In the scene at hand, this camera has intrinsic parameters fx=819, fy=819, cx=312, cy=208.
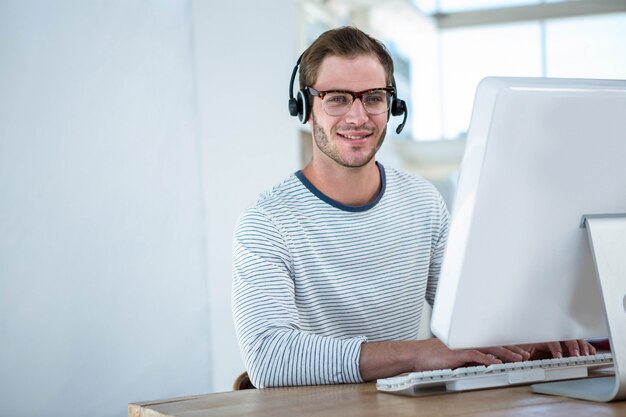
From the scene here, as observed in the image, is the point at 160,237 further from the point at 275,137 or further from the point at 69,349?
the point at 275,137

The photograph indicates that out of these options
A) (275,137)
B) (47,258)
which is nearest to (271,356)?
(47,258)

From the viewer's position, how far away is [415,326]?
6.42 ft

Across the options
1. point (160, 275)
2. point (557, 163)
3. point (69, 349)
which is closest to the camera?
point (557, 163)

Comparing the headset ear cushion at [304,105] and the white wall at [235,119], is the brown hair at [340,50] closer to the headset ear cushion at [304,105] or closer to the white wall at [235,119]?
the headset ear cushion at [304,105]

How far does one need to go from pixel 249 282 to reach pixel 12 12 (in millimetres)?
1349

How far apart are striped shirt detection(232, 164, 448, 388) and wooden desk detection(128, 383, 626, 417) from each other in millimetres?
180

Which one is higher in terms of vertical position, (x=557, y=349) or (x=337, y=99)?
(x=337, y=99)

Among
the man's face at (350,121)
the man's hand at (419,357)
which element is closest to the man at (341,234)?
the man's face at (350,121)

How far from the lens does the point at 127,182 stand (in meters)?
2.90

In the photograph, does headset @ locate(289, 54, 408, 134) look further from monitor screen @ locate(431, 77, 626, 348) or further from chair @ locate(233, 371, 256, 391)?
monitor screen @ locate(431, 77, 626, 348)

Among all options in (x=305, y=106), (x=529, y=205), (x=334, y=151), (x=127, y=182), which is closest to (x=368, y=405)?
(x=529, y=205)

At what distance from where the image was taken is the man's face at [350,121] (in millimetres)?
1932

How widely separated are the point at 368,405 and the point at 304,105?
101 cm

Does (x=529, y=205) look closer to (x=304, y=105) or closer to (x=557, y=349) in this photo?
(x=557, y=349)
